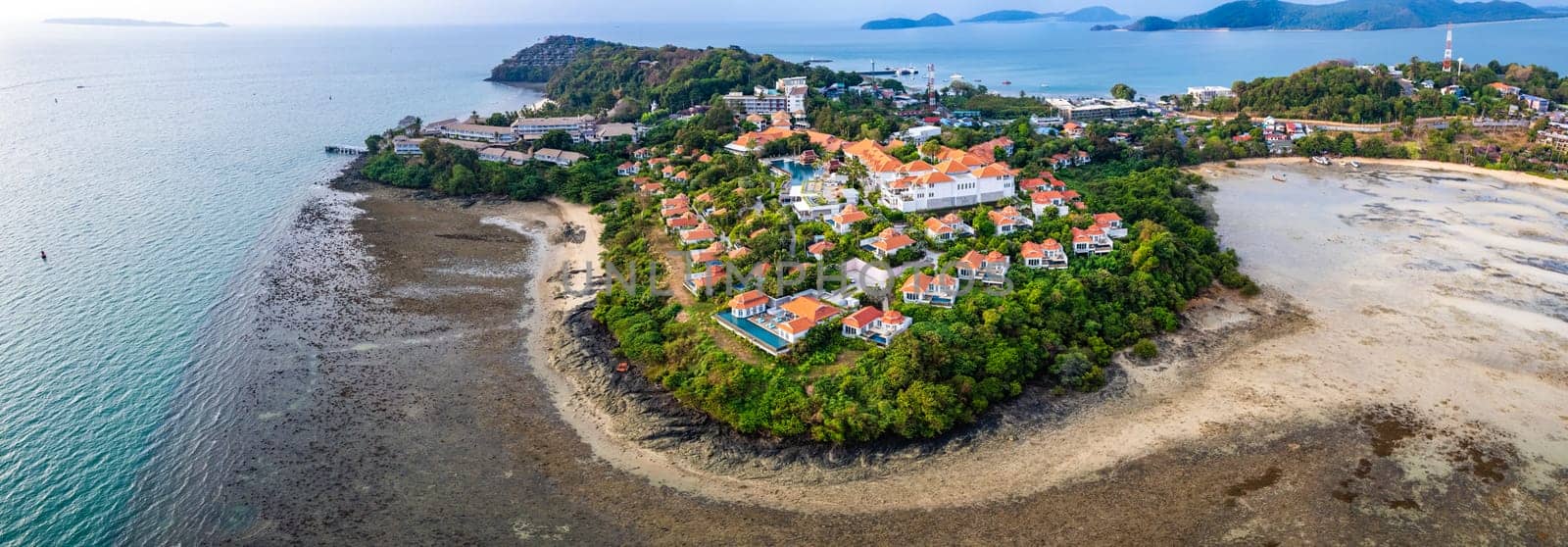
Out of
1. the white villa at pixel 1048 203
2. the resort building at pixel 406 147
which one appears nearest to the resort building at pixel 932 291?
the white villa at pixel 1048 203

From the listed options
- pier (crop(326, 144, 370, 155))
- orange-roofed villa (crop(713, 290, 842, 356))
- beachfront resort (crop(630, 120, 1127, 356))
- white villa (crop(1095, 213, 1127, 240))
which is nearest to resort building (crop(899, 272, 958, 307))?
beachfront resort (crop(630, 120, 1127, 356))

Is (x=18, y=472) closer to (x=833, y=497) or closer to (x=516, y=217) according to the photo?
(x=833, y=497)

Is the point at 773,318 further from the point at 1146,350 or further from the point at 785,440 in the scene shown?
the point at 1146,350

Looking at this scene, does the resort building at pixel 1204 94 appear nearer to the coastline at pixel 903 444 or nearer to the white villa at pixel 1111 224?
the white villa at pixel 1111 224

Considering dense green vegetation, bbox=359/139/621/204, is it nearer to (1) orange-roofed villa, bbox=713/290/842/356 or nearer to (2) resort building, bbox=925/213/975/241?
(2) resort building, bbox=925/213/975/241

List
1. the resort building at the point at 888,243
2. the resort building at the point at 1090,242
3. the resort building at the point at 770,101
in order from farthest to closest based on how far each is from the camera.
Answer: the resort building at the point at 770,101, the resort building at the point at 1090,242, the resort building at the point at 888,243
